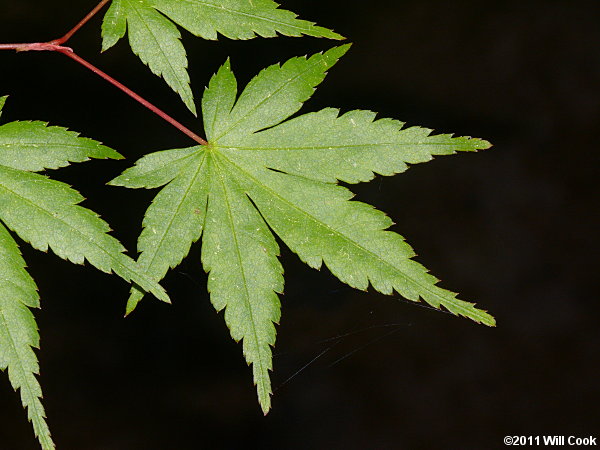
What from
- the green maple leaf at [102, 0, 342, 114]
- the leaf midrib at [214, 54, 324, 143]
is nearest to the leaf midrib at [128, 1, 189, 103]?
the green maple leaf at [102, 0, 342, 114]

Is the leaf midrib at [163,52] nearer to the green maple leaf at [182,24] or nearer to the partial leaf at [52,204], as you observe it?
the green maple leaf at [182,24]

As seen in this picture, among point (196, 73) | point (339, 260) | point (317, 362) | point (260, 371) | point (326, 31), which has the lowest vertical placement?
point (317, 362)

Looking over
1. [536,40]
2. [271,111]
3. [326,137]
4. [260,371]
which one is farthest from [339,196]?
[536,40]

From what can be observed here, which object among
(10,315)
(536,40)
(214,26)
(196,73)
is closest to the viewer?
(10,315)

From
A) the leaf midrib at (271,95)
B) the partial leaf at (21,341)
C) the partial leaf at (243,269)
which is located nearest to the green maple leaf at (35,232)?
the partial leaf at (21,341)

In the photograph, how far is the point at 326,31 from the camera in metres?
1.24

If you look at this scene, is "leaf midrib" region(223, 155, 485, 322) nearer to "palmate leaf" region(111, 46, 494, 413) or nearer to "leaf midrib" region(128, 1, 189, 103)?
"palmate leaf" region(111, 46, 494, 413)

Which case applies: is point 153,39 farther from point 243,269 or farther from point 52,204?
point 243,269

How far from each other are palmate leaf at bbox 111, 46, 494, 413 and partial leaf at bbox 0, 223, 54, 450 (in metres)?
0.19

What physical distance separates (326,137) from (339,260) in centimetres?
25

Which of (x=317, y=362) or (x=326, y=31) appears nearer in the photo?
(x=326, y=31)

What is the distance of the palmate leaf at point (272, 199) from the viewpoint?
1.17m

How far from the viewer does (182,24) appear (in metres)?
1.26

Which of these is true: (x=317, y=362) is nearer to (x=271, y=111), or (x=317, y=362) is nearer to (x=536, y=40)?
(x=271, y=111)
